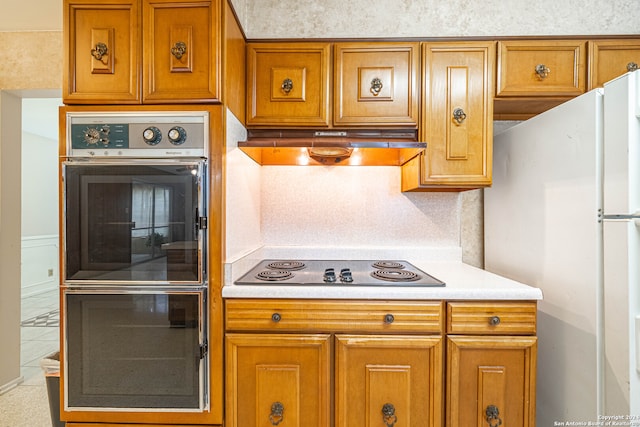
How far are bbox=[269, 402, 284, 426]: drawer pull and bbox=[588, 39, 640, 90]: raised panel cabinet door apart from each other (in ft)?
7.40

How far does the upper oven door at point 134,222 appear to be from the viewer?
1.36 meters

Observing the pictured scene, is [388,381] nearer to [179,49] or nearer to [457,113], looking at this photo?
[457,113]

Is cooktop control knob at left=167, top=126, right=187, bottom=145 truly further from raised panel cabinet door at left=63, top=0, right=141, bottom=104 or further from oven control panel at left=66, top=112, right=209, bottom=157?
raised panel cabinet door at left=63, top=0, right=141, bottom=104

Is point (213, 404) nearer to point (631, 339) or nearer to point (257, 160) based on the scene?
point (257, 160)

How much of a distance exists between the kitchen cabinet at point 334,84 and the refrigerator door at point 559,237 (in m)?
0.64

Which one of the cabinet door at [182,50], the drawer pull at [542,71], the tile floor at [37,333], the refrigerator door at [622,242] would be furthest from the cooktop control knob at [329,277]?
the tile floor at [37,333]

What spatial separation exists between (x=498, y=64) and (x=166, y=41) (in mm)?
1687

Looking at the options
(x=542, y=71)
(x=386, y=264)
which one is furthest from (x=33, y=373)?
(x=542, y=71)

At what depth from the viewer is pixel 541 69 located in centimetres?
168

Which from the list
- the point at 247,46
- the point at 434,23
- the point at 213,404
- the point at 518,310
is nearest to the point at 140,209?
the point at 213,404

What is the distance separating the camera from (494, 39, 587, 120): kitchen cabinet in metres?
1.68

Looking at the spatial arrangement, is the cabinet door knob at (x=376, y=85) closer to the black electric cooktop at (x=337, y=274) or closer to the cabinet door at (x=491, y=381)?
the black electric cooktop at (x=337, y=274)

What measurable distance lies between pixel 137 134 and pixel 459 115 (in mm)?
1601

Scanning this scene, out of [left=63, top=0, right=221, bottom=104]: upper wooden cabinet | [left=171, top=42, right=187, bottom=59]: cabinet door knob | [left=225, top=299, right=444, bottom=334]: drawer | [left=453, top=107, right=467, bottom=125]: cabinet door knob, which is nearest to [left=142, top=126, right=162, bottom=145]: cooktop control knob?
[left=63, top=0, right=221, bottom=104]: upper wooden cabinet
